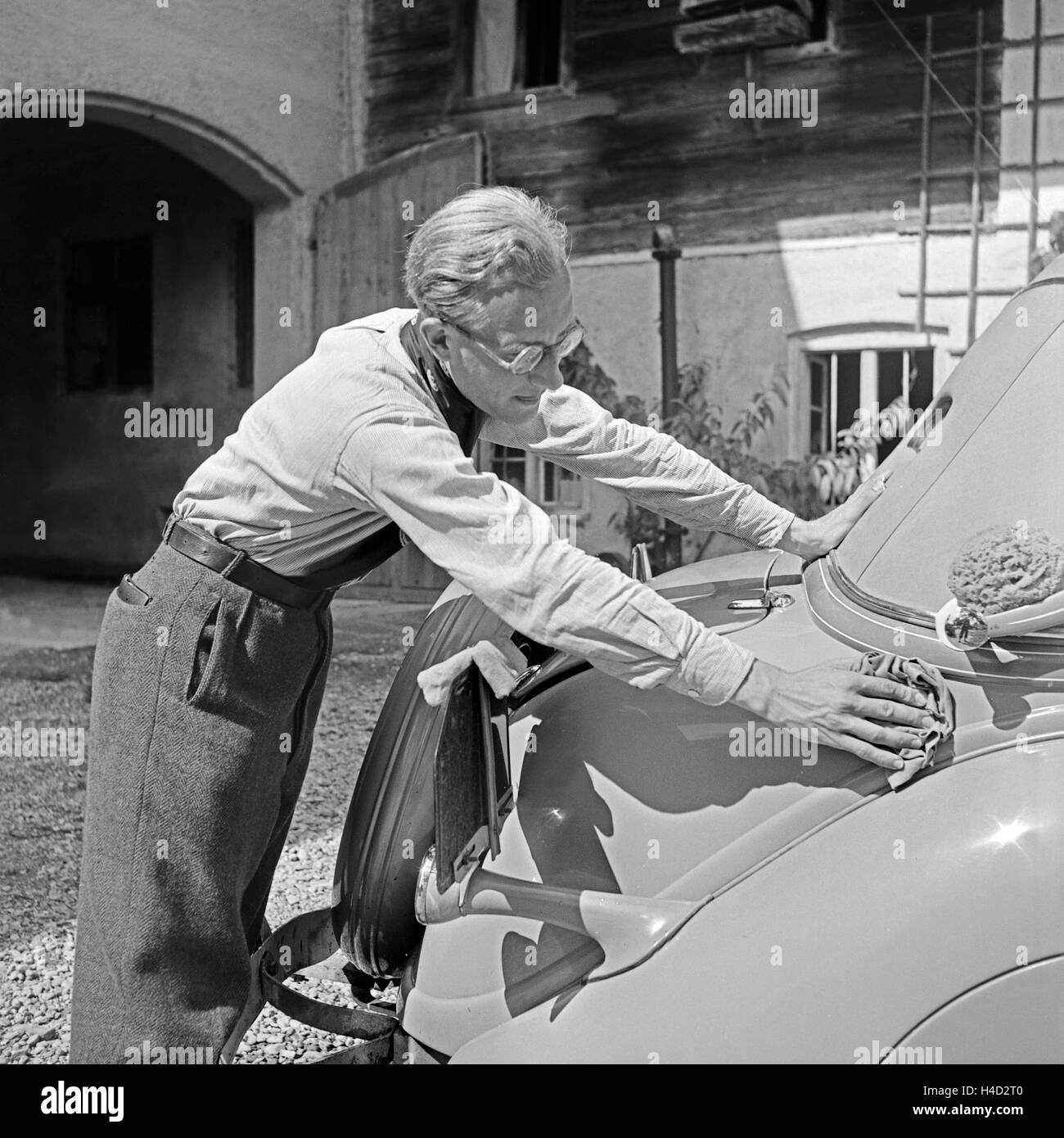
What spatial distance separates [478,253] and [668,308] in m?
6.47

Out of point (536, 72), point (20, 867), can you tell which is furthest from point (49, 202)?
point (20, 867)

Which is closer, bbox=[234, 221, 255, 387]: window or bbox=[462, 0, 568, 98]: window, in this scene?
bbox=[462, 0, 568, 98]: window

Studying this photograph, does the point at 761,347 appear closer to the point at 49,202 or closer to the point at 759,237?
the point at 759,237

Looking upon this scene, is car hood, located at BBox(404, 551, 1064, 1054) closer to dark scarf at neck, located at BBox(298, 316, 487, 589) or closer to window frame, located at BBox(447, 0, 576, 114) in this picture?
dark scarf at neck, located at BBox(298, 316, 487, 589)

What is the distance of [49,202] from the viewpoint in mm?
11945

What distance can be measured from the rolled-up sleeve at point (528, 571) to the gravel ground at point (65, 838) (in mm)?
1740

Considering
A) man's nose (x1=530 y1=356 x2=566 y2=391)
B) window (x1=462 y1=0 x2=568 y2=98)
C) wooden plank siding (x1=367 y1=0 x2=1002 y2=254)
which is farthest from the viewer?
window (x1=462 y1=0 x2=568 y2=98)

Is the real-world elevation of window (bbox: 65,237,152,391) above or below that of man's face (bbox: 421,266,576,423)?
above

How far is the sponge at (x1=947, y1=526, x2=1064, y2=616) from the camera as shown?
1715mm

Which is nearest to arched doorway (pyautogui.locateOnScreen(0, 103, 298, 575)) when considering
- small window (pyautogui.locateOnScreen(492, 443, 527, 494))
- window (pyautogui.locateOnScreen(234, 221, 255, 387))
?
window (pyautogui.locateOnScreen(234, 221, 255, 387))

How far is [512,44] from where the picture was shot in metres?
8.78

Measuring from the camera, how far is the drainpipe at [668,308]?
805 cm

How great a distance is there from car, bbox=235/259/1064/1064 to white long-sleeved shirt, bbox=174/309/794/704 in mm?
171
